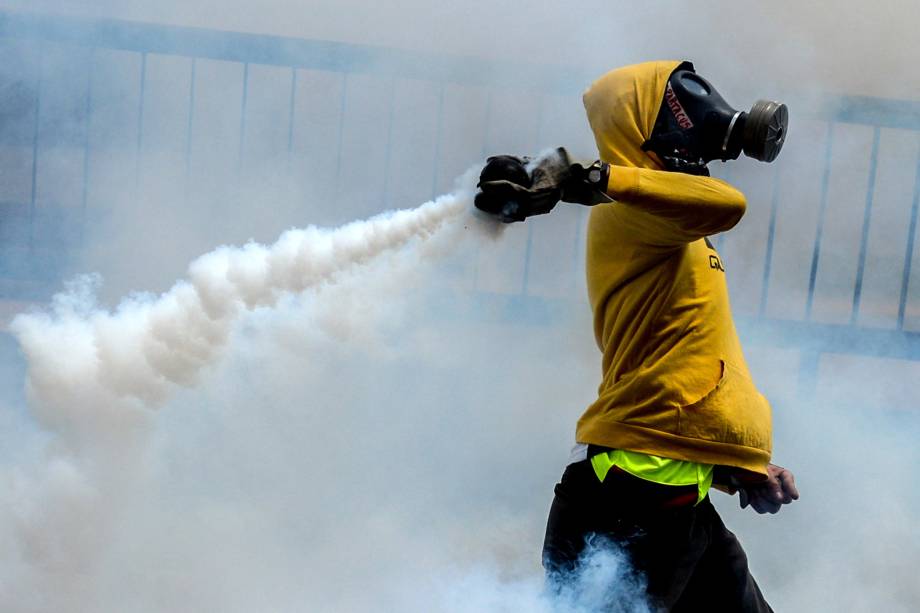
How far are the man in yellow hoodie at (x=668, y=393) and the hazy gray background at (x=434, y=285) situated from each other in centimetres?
80

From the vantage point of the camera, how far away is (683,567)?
6.95 feet

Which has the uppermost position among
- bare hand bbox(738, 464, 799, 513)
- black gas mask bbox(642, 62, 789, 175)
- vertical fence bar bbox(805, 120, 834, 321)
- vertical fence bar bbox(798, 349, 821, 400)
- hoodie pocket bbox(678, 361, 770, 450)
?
black gas mask bbox(642, 62, 789, 175)

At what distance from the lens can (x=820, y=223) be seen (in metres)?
4.00

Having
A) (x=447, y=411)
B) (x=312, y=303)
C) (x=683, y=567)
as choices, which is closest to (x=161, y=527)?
(x=312, y=303)

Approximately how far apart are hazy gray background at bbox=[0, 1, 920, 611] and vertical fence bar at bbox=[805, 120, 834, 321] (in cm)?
3

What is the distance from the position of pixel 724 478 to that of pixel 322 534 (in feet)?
4.20

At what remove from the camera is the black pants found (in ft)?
6.88

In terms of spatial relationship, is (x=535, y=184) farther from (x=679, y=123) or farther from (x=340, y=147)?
(x=340, y=147)

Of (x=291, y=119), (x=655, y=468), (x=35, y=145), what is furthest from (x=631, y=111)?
(x=35, y=145)

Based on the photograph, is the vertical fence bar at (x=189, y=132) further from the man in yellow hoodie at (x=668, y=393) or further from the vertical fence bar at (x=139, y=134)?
the man in yellow hoodie at (x=668, y=393)

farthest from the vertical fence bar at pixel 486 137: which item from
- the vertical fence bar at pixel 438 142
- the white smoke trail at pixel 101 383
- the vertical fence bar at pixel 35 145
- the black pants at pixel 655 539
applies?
the black pants at pixel 655 539

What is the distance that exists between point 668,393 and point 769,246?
2.06 meters

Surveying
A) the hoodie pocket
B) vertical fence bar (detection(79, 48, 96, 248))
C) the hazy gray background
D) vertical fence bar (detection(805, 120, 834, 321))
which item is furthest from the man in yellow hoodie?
vertical fence bar (detection(79, 48, 96, 248))

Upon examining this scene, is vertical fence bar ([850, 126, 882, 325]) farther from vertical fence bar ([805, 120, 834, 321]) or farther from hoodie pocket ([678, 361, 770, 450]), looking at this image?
hoodie pocket ([678, 361, 770, 450])
